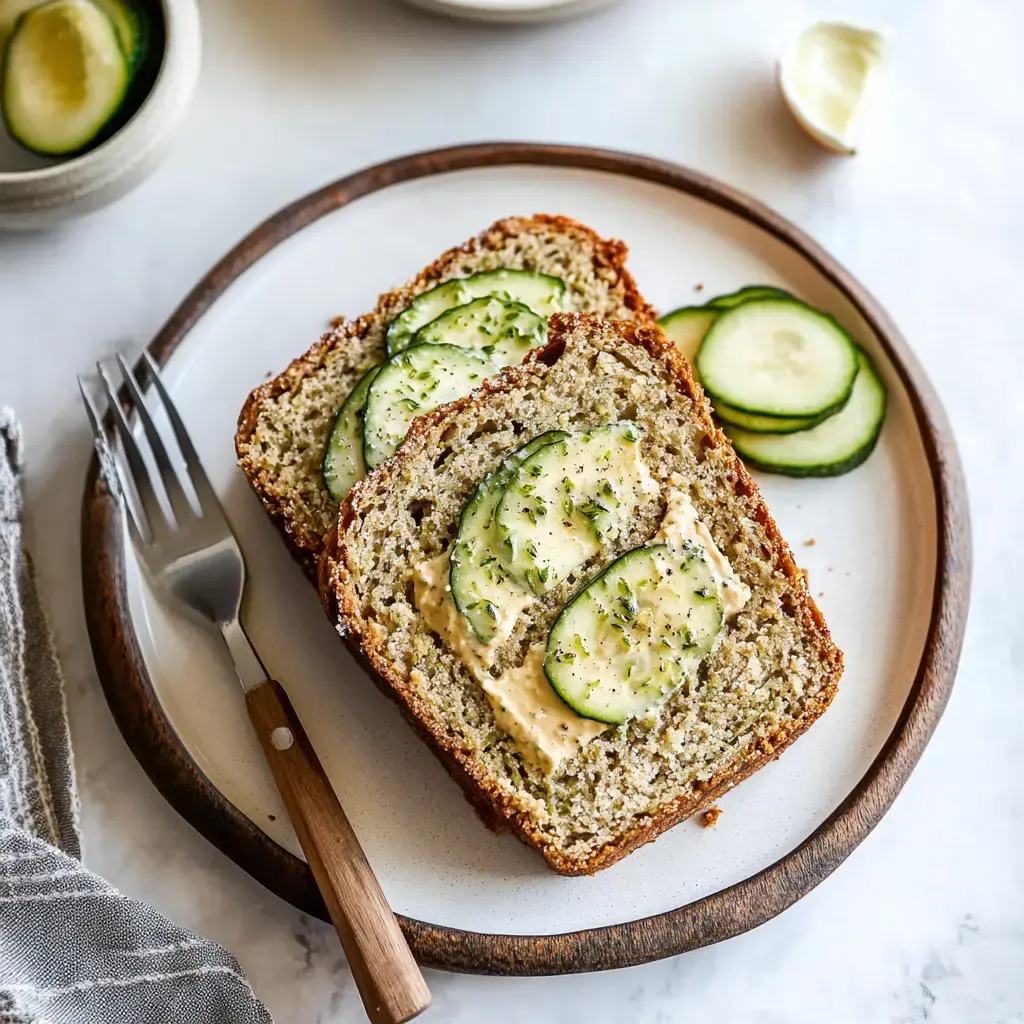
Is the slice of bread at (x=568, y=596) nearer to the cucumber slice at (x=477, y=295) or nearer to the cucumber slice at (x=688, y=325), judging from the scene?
the cucumber slice at (x=477, y=295)

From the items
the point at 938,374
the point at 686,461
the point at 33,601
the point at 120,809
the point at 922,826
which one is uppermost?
the point at 938,374

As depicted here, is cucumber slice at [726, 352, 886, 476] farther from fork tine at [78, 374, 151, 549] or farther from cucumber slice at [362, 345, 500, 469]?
fork tine at [78, 374, 151, 549]

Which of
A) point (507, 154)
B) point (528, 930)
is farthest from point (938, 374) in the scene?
point (528, 930)

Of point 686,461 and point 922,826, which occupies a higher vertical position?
point 686,461

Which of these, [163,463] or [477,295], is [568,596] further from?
[163,463]

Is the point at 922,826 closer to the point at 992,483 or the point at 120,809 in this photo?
the point at 992,483

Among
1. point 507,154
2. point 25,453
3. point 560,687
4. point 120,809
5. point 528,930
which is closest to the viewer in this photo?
point 560,687

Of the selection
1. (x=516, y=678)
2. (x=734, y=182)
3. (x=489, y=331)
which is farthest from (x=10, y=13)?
(x=516, y=678)
